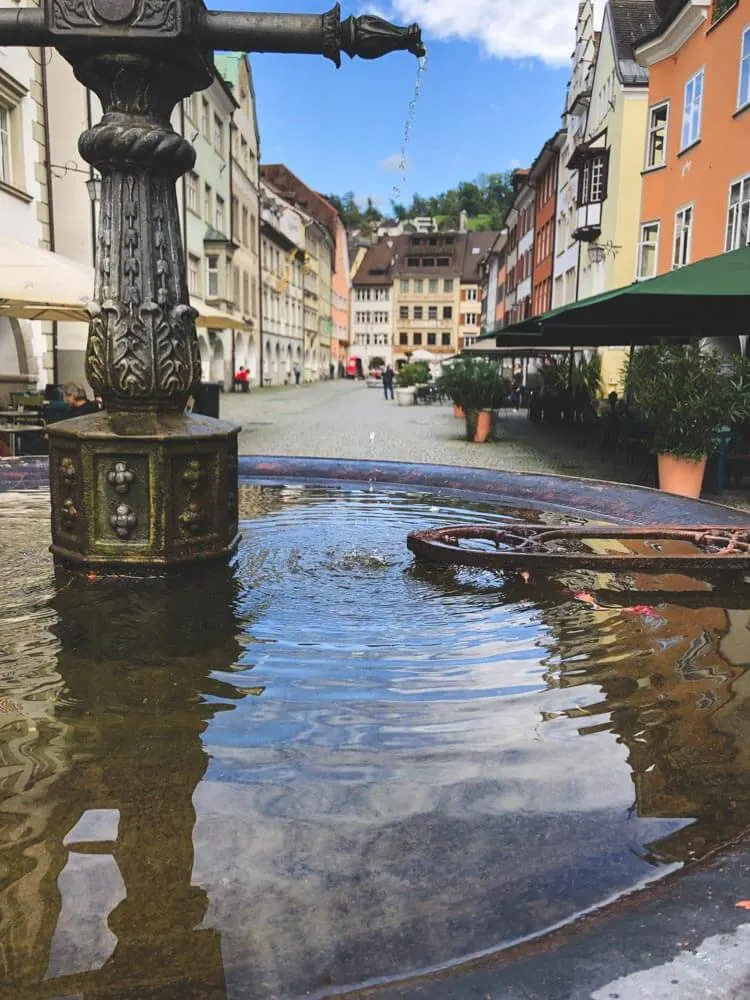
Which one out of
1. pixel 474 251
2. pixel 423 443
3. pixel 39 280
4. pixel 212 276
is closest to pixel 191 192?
pixel 212 276

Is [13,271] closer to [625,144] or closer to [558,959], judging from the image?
[558,959]

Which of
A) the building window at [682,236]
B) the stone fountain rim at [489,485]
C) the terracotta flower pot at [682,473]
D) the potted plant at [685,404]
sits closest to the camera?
the stone fountain rim at [489,485]

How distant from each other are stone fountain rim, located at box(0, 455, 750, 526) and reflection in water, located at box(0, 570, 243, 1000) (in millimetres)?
3448

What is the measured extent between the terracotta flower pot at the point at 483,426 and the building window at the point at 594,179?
56.7 feet

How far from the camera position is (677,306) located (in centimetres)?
1113

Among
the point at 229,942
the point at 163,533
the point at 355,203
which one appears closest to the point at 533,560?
the point at 163,533

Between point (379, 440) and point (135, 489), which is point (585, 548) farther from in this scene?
point (379, 440)

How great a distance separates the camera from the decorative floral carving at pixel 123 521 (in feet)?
14.6

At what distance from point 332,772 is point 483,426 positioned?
15.2 meters

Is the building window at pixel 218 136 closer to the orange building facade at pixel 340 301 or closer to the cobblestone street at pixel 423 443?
the cobblestone street at pixel 423 443

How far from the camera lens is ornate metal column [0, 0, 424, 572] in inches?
166

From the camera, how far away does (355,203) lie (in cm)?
16362

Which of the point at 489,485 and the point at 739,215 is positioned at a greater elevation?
the point at 739,215

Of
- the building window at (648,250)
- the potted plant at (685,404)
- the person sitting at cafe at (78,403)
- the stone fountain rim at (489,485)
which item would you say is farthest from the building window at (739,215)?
the person sitting at cafe at (78,403)
